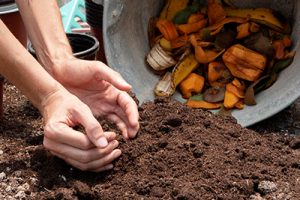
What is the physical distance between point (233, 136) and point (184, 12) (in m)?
0.84

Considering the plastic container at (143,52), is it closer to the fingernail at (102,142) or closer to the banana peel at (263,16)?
the banana peel at (263,16)

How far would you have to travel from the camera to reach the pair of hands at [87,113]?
1658 millimetres

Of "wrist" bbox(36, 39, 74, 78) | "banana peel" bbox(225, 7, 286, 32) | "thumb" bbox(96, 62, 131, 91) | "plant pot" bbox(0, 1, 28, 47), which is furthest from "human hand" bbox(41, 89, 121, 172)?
"banana peel" bbox(225, 7, 286, 32)

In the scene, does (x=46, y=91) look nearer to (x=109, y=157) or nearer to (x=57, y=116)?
(x=57, y=116)

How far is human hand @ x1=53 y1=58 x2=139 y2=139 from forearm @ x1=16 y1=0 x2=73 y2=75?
0.07 meters

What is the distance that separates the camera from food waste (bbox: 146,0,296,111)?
2.49 metres

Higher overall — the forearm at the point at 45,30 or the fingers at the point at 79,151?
the forearm at the point at 45,30

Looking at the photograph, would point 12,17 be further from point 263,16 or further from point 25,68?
point 263,16

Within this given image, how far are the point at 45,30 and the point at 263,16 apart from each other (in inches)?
36.7

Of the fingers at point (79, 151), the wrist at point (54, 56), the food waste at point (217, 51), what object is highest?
the wrist at point (54, 56)

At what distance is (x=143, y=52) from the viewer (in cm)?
267

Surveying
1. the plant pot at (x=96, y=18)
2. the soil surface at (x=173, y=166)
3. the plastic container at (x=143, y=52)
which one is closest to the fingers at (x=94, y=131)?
the soil surface at (x=173, y=166)

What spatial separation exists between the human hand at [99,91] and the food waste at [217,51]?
0.62m

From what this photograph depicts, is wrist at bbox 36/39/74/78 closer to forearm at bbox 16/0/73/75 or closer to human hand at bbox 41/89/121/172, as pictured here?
forearm at bbox 16/0/73/75
